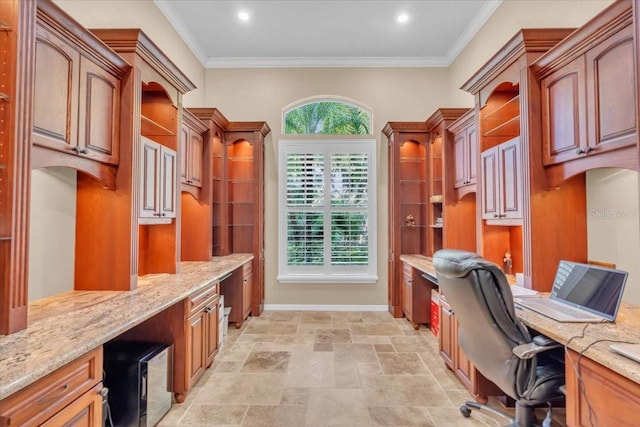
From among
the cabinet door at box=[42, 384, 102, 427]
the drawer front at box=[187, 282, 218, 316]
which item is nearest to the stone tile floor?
the drawer front at box=[187, 282, 218, 316]

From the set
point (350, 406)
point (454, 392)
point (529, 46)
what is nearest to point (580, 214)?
point (529, 46)

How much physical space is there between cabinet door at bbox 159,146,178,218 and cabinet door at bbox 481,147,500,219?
2938 millimetres

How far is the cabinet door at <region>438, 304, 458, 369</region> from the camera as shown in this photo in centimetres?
281

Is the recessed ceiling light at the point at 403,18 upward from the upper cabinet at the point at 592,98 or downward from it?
upward

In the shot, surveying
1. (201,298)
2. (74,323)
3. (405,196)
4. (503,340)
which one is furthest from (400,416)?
(405,196)

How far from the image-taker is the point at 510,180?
2586 millimetres

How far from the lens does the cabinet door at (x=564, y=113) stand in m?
2.01

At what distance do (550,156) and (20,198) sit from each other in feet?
10.7

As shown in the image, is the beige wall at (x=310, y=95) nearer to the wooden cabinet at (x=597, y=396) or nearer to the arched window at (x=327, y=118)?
the arched window at (x=327, y=118)

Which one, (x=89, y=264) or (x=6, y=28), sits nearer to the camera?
(x=6, y=28)

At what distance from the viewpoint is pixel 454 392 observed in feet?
8.60

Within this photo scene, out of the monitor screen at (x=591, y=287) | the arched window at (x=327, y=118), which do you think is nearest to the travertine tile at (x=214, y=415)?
the monitor screen at (x=591, y=287)

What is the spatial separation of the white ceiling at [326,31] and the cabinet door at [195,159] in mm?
1461

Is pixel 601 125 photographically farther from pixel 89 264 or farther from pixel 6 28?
pixel 89 264
